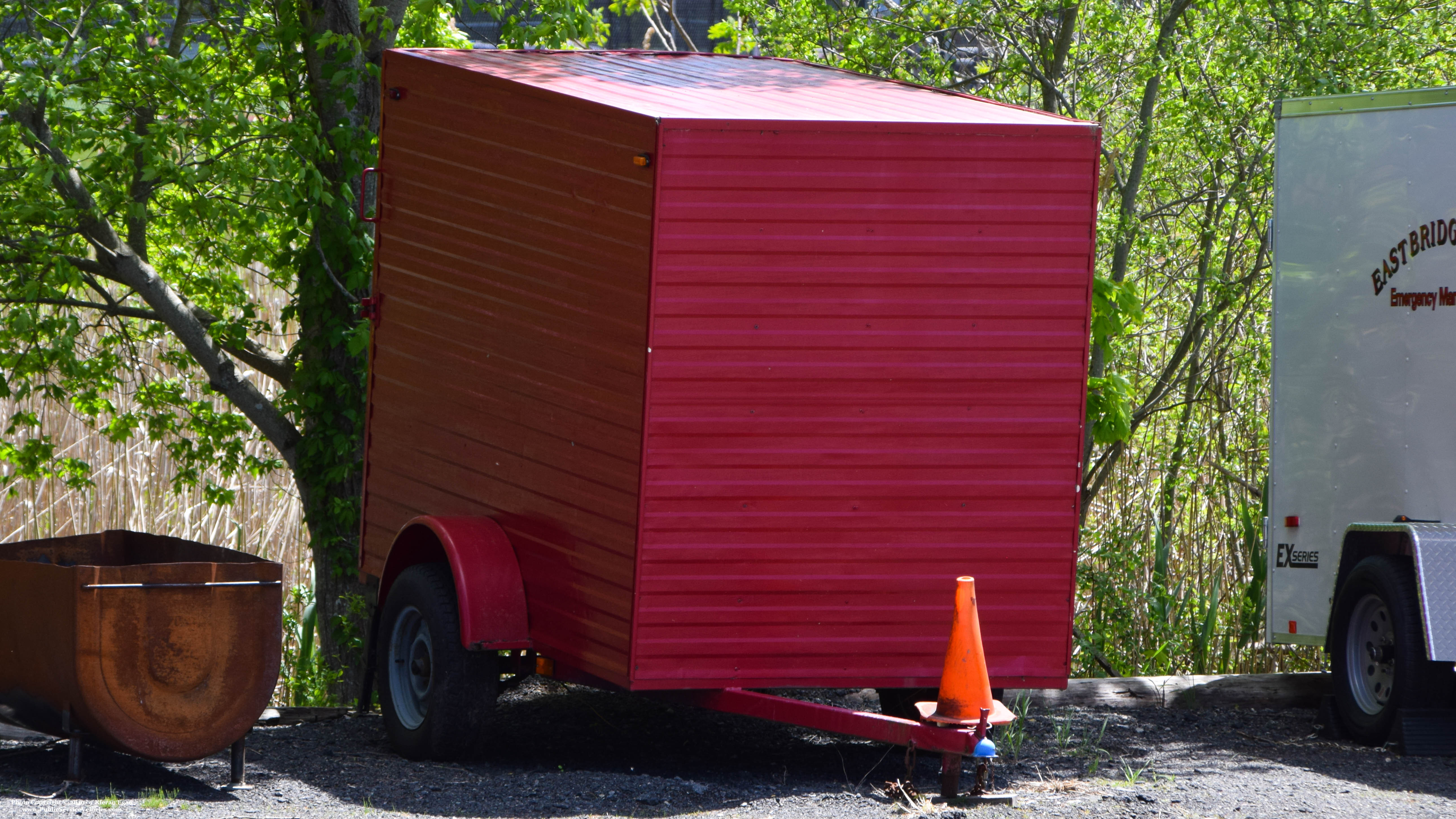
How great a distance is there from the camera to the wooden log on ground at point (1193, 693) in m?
8.88

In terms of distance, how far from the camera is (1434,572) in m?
7.51

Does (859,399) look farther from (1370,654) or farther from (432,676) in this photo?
(1370,654)

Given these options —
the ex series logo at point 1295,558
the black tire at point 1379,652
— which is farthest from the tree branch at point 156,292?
the black tire at point 1379,652

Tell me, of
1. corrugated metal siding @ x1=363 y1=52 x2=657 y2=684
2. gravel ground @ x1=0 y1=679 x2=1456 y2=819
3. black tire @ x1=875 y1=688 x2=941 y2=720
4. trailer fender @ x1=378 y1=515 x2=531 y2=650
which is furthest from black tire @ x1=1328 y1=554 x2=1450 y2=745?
trailer fender @ x1=378 y1=515 x2=531 y2=650

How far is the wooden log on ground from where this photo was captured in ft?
29.1

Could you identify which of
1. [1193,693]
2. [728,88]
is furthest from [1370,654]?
[728,88]

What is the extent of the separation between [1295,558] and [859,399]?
11.8 ft

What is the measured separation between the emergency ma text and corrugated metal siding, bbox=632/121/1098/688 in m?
2.60

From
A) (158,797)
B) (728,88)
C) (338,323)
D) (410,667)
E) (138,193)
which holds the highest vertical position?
(728,88)

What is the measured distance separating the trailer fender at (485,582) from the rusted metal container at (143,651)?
749mm

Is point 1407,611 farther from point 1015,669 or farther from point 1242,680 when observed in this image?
point 1015,669

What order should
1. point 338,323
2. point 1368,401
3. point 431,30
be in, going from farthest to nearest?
1. point 431,30
2. point 338,323
3. point 1368,401

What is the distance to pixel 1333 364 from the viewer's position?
8.48m

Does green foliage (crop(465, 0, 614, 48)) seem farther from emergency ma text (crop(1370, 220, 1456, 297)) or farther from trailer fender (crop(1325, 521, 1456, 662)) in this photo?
trailer fender (crop(1325, 521, 1456, 662))
